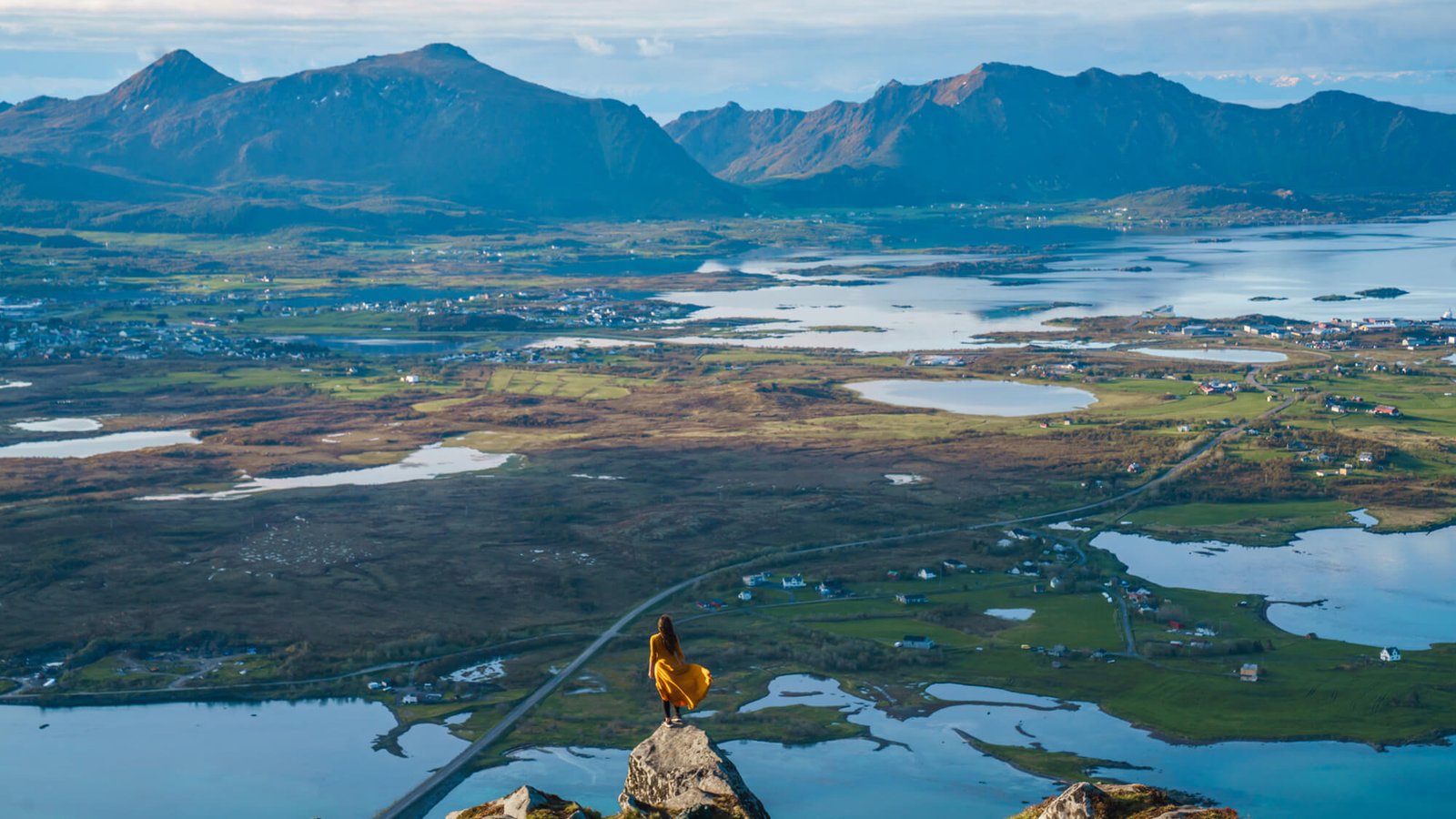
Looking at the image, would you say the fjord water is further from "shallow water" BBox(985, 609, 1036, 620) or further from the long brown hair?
the long brown hair

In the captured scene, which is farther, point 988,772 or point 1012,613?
point 1012,613

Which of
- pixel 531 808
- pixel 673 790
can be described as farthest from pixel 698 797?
pixel 531 808

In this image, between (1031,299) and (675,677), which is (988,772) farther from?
(1031,299)

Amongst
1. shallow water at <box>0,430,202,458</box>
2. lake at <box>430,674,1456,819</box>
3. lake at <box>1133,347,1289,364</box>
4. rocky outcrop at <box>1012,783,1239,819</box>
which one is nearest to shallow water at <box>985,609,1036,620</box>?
lake at <box>430,674,1456,819</box>

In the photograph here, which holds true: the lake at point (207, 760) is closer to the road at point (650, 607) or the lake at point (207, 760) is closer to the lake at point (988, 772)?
the road at point (650, 607)

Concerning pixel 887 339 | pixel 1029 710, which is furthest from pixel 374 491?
pixel 887 339

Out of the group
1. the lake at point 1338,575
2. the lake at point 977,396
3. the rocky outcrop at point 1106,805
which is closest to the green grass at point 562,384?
the lake at point 977,396

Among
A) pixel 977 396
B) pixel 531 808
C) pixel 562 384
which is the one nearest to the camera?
pixel 531 808
